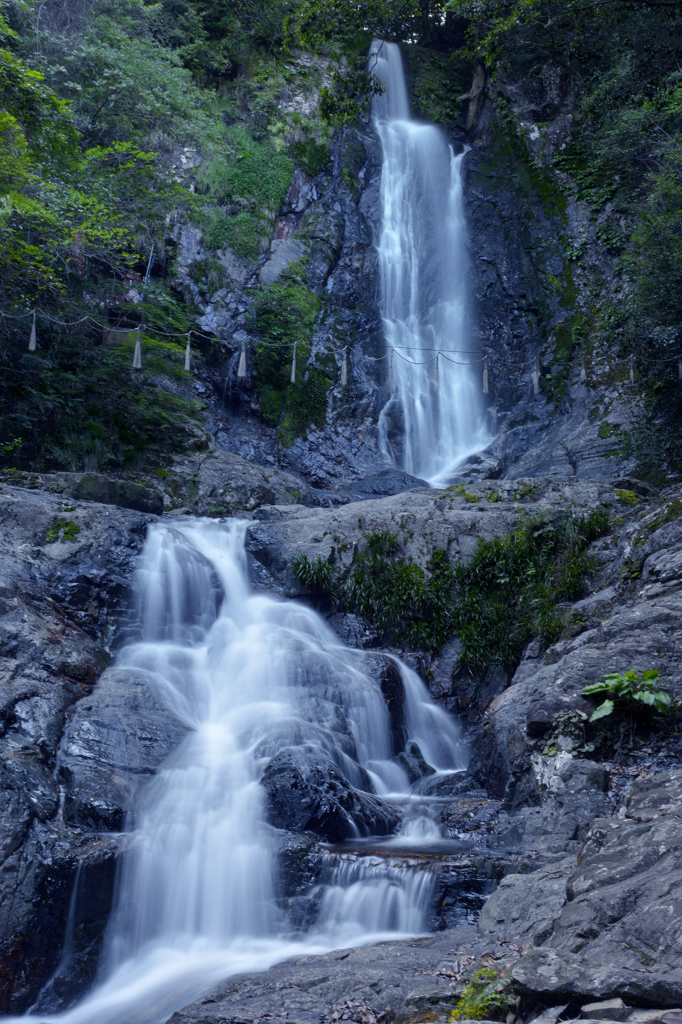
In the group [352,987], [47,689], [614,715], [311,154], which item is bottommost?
[352,987]

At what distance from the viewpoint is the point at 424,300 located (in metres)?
21.7

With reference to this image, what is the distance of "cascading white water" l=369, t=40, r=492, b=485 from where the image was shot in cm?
1933

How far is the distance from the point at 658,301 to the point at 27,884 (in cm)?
1278

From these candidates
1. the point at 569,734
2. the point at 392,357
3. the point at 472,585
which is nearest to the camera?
the point at 569,734

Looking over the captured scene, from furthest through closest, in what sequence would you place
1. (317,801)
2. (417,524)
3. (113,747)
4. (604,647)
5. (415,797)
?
1. (417,524)
2. (415,797)
3. (113,747)
4. (604,647)
5. (317,801)

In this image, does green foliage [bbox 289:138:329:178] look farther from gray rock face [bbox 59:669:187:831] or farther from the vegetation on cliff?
gray rock face [bbox 59:669:187:831]

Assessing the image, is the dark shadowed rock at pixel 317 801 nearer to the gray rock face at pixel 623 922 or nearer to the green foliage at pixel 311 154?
the gray rock face at pixel 623 922

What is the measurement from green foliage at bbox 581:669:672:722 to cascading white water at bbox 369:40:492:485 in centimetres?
1188

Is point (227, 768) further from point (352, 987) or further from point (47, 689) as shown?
point (352, 987)

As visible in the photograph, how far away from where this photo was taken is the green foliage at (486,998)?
125 inches

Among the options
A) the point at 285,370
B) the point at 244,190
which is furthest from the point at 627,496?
the point at 244,190

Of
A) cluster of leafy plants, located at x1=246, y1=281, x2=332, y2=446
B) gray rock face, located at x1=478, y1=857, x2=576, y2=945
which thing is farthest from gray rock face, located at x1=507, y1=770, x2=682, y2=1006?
cluster of leafy plants, located at x1=246, y1=281, x2=332, y2=446

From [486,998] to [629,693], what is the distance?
359 centimetres

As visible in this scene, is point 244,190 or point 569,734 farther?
point 244,190
